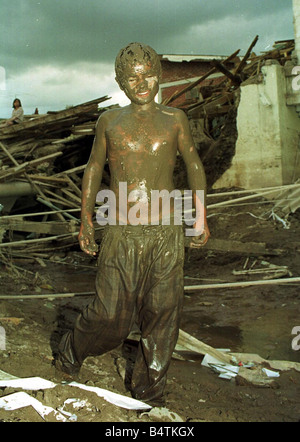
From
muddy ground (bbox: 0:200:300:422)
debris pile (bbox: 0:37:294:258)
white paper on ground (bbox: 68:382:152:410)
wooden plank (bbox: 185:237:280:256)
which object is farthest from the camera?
debris pile (bbox: 0:37:294:258)

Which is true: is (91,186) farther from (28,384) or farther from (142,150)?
(28,384)

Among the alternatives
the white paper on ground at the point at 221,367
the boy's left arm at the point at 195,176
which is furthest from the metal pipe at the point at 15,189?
the boy's left arm at the point at 195,176

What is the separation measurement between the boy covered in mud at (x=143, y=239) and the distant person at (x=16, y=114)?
29.4 ft

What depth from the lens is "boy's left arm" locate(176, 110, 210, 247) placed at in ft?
9.30

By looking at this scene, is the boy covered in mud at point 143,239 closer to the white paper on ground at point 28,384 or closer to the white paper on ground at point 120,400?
the white paper on ground at point 120,400

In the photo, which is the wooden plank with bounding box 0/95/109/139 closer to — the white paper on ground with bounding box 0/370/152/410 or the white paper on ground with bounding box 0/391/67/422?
the white paper on ground with bounding box 0/370/152/410

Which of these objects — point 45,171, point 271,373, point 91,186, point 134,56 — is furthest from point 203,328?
point 45,171

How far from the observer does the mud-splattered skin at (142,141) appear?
277 cm

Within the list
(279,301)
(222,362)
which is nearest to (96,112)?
(279,301)

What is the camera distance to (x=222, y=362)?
3.87 meters

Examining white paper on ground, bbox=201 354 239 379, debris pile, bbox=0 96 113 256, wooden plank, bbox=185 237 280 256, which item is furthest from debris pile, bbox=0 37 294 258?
white paper on ground, bbox=201 354 239 379

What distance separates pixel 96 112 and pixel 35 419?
10.0 m

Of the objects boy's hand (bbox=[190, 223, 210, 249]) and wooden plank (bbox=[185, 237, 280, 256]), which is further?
wooden plank (bbox=[185, 237, 280, 256])

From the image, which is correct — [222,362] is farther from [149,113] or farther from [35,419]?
[149,113]
